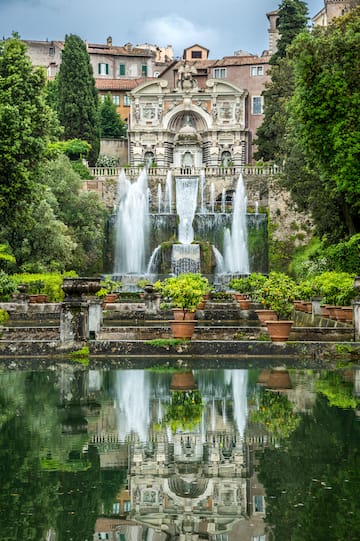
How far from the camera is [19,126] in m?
33.3

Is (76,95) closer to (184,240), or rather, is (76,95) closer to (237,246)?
(184,240)

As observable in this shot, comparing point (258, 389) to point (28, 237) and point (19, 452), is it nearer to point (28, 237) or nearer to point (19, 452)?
point (19, 452)

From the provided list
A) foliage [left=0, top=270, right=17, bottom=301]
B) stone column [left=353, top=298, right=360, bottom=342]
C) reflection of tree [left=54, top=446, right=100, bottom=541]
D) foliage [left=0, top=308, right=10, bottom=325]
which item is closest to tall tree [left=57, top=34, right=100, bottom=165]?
foliage [left=0, top=270, right=17, bottom=301]

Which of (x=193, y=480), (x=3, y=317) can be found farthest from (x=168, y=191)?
(x=193, y=480)

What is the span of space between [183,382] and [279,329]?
4736 mm

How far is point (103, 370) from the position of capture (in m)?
17.0

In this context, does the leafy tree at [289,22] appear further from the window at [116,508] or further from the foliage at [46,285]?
the window at [116,508]

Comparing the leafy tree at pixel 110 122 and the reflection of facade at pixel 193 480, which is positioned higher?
the leafy tree at pixel 110 122

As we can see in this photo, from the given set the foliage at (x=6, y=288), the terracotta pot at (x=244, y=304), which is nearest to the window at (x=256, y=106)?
the terracotta pot at (x=244, y=304)

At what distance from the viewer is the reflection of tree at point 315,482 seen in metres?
6.65

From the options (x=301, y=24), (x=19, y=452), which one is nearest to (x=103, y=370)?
(x=19, y=452)

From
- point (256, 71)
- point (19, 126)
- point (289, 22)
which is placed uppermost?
point (256, 71)

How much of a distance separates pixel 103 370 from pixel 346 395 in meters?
5.51

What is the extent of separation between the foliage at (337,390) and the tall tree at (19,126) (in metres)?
19.6
